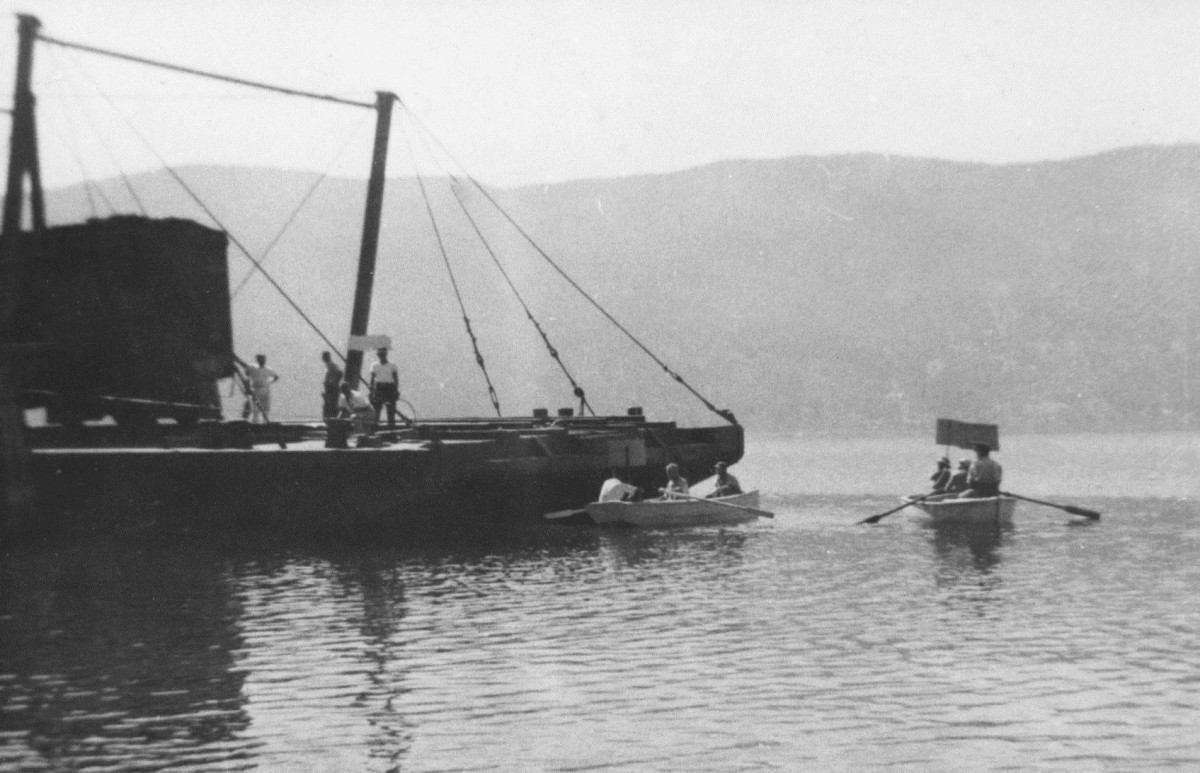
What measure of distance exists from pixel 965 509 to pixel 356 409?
15.2m

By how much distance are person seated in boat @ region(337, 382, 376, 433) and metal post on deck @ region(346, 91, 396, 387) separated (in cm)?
99

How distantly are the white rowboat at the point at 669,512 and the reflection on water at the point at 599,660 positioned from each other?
5.18 metres

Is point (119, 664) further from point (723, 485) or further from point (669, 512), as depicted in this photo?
point (723, 485)

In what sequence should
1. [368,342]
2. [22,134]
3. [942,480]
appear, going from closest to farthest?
[22,134], [368,342], [942,480]

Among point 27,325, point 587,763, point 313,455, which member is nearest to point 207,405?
point 27,325

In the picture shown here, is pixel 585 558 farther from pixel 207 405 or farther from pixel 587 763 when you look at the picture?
pixel 587 763

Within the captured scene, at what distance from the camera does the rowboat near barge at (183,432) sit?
1291 inches

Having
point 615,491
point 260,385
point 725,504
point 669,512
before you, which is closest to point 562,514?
point 615,491

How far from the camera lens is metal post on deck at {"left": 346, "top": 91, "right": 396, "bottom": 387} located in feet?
124

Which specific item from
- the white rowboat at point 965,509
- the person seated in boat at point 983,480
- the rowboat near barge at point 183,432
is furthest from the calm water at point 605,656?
the person seated in boat at point 983,480

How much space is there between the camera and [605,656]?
18000mm

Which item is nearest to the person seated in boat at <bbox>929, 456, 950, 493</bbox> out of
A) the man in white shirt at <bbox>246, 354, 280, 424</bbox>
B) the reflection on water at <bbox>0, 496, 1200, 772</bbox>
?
the reflection on water at <bbox>0, 496, 1200, 772</bbox>

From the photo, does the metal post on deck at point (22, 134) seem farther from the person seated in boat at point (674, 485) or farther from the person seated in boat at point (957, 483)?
the person seated in boat at point (957, 483)

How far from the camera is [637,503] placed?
37688mm
